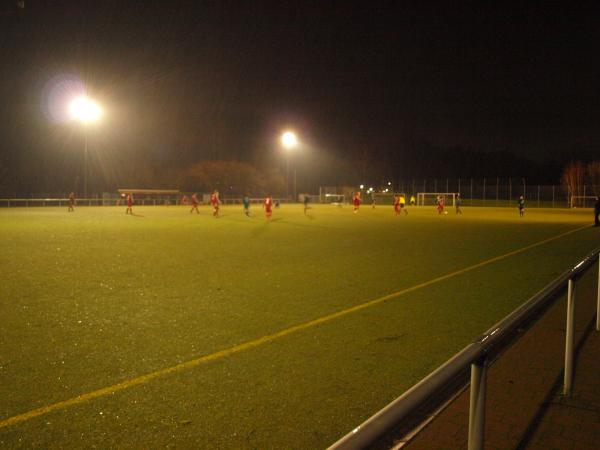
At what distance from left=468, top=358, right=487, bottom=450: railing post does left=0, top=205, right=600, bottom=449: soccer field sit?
134 centimetres

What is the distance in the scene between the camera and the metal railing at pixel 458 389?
1508 mm

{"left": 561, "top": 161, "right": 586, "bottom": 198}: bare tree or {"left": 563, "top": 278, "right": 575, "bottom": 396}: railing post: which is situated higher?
{"left": 561, "top": 161, "right": 586, "bottom": 198}: bare tree

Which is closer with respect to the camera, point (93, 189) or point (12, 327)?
point (12, 327)

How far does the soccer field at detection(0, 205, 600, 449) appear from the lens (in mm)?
3658

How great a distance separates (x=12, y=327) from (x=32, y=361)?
1583mm

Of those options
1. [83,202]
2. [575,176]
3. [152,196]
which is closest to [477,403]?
[83,202]

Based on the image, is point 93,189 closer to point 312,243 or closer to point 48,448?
point 312,243

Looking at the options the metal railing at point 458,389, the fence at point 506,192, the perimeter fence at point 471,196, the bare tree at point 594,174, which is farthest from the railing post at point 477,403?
the bare tree at point 594,174

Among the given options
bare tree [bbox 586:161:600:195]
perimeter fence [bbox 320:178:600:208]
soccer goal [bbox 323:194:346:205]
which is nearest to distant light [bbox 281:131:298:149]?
soccer goal [bbox 323:194:346:205]

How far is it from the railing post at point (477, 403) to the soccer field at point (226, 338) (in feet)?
4.38

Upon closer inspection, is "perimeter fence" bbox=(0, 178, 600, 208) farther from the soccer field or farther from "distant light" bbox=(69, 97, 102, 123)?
the soccer field

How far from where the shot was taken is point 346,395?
13.7ft

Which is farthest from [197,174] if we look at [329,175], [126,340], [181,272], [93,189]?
[126,340]

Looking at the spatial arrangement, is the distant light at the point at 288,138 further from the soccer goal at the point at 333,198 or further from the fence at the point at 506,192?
the fence at the point at 506,192
